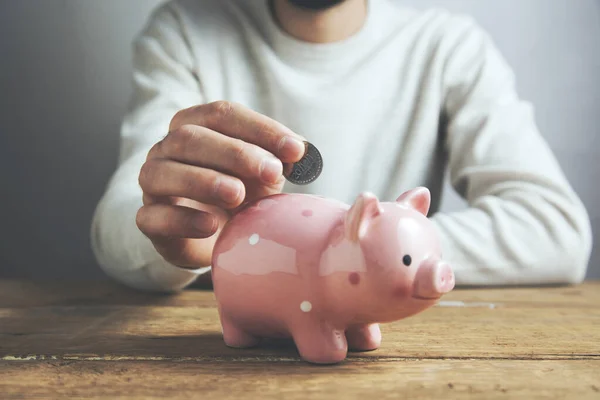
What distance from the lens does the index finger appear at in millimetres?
541

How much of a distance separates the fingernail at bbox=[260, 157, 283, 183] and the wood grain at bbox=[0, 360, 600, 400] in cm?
17

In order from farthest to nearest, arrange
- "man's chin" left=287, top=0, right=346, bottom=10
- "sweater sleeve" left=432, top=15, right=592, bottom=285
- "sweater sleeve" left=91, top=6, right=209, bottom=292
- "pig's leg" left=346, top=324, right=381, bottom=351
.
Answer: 1. "man's chin" left=287, top=0, right=346, bottom=10
2. "sweater sleeve" left=432, top=15, right=592, bottom=285
3. "sweater sleeve" left=91, top=6, right=209, bottom=292
4. "pig's leg" left=346, top=324, right=381, bottom=351

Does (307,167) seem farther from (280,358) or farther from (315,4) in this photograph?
(315,4)

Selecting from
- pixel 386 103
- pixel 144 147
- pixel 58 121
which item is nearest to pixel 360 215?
pixel 144 147

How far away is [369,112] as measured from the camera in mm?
1172

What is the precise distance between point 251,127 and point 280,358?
0.22 m

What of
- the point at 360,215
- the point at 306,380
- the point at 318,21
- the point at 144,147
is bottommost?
the point at 306,380

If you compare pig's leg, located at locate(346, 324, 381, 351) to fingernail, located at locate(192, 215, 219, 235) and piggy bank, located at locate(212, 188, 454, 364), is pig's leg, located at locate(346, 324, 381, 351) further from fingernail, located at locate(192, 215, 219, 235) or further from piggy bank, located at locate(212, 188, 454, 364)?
fingernail, located at locate(192, 215, 219, 235)

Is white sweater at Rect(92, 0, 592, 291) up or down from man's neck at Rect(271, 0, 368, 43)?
down

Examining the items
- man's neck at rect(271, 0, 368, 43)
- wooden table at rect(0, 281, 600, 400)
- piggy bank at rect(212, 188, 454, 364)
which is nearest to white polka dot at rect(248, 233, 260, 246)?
piggy bank at rect(212, 188, 454, 364)

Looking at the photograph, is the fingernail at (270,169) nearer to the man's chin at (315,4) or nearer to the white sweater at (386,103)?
the white sweater at (386,103)

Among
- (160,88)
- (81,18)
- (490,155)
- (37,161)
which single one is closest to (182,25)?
(160,88)

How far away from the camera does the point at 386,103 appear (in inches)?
46.7

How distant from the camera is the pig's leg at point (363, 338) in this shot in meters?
0.53
